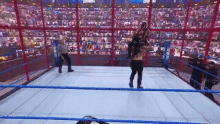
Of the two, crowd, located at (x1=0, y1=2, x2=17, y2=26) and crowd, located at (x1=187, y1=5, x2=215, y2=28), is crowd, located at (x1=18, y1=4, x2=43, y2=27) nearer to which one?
crowd, located at (x1=0, y1=2, x2=17, y2=26)

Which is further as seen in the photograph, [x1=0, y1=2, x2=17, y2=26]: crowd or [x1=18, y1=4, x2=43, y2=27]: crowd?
[x1=18, y1=4, x2=43, y2=27]: crowd

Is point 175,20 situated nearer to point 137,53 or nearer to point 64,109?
point 137,53

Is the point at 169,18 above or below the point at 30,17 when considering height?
below

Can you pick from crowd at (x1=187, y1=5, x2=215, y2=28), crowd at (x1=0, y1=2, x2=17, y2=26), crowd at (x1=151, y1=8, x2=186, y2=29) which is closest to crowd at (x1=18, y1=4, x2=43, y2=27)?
crowd at (x1=0, y1=2, x2=17, y2=26)

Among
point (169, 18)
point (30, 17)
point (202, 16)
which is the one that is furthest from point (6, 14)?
point (202, 16)

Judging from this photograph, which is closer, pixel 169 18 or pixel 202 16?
pixel 202 16

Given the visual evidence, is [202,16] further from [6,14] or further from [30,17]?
[6,14]

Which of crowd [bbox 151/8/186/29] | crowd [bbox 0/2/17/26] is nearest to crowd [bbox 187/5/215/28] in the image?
crowd [bbox 151/8/186/29]

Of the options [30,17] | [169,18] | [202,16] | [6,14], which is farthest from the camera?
[30,17]

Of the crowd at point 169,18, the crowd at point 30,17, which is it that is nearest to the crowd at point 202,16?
the crowd at point 169,18

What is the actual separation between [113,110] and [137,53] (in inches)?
37.4

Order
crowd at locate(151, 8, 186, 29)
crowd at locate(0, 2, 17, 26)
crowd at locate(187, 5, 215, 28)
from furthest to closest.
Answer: crowd at locate(151, 8, 186, 29) < crowd at locate(0, 2, 17, 26) < crowd at locate(187, 5, 215, 28)

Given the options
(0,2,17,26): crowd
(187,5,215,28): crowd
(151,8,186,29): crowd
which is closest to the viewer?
(187,5,215,28): crowd

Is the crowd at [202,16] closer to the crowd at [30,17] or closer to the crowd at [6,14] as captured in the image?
the crowd at [30,17]
